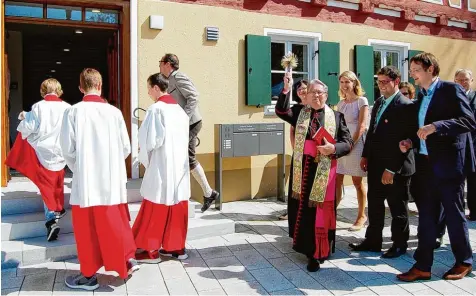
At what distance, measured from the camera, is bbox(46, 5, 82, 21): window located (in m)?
6.04

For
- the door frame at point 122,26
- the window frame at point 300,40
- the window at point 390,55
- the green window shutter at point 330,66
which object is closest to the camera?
the door frame at point 122,26

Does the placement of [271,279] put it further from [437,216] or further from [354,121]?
[354,121]

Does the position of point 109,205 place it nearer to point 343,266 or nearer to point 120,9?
point 343,266

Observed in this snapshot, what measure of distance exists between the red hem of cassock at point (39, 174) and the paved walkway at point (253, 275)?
2.13ft

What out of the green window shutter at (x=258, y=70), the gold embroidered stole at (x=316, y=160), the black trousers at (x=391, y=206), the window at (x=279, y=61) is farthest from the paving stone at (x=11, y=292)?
the window at (x=279, y=61)

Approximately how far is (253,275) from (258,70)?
13.0 feet

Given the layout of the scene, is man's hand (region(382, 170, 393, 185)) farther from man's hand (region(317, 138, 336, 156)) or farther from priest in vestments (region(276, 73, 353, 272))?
man's hand (region(317, 138, 336, 156))

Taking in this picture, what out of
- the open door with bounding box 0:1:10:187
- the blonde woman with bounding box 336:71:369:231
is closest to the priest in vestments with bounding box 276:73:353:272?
the blonde woman with bounding box 336:71:369:231

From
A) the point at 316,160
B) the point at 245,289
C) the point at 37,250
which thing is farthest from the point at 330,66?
the point at 37,250

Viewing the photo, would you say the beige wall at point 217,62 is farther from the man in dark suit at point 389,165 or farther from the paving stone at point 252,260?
the man in dark suit at point 389,165

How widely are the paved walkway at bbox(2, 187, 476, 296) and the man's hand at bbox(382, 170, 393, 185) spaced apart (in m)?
0.80

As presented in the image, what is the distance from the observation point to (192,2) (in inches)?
264

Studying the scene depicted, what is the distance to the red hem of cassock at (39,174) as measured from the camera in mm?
4484

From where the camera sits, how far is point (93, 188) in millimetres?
3682
